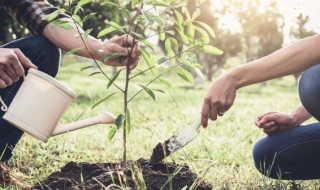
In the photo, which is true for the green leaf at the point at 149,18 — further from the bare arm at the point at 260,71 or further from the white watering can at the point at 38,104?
the white watering can at the point at 38,104

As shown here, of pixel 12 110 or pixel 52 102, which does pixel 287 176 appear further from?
pixel 12 110

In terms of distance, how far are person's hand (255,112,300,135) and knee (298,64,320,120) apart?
11.1 inches

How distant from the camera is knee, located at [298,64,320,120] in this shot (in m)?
2.03

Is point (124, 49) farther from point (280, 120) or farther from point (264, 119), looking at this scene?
point (280, 120)

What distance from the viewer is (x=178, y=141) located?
2.06 m

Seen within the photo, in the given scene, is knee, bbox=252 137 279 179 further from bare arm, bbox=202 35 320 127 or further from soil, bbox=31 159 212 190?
bare arm, bbox=202 35 320 127

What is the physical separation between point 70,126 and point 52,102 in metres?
0.14

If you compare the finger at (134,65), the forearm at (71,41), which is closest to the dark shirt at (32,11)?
the forearm at (71,41)

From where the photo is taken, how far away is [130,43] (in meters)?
2.12

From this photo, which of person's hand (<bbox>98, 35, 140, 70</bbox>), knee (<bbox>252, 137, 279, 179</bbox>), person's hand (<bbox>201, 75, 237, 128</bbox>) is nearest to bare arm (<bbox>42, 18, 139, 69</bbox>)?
person's hand (<bbox>98, 35, 140, 70</bbox>)

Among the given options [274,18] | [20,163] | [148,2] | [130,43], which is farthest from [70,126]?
[274,18]

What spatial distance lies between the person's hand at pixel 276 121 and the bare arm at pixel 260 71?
523 millimetres

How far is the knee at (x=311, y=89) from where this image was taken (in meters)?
2.03

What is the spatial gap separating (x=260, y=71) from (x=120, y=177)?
2.64 feet
